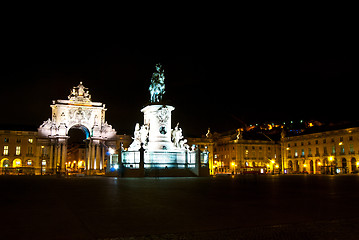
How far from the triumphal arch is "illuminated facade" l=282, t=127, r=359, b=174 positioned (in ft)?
153

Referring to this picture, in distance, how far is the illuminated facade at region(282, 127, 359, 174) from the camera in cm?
7625

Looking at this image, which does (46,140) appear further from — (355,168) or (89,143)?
(355,168)

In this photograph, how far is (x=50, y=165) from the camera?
86750mm

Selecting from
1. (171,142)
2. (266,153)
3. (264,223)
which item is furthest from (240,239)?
(266,153)

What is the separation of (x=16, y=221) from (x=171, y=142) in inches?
1531

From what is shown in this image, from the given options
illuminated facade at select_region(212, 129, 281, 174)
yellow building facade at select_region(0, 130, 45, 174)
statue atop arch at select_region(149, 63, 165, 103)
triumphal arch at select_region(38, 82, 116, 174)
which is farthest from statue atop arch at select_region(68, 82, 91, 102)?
statue atop arch at select_region(149, 63, 165, 103)

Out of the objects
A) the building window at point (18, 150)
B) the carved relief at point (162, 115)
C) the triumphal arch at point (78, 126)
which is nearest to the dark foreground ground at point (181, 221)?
the carved relief at point (162, 115)

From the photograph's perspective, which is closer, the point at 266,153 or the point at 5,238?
the point at 5,238

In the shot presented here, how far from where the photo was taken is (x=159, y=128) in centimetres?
4628

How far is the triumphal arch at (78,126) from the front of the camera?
3430 inches

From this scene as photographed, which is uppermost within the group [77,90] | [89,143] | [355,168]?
[77,90]

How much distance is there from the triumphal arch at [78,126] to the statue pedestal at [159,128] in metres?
42.7

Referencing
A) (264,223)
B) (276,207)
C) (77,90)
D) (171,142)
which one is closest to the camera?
(264,223)

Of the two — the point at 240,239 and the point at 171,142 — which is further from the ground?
the point at 171,142
